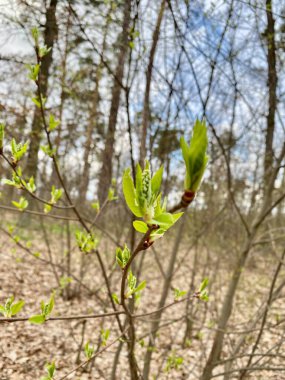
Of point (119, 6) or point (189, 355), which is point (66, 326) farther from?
point (119, 6)

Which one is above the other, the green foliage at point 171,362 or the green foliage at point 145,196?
the green foliage at point 145,196

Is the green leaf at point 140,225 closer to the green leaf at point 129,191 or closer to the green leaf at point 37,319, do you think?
the green leaf at point 129,191

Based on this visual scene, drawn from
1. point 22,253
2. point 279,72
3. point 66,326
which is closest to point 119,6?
point 279,72

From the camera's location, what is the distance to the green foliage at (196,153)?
458 mm

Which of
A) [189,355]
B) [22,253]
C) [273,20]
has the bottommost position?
[189,355]

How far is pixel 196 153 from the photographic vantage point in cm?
47

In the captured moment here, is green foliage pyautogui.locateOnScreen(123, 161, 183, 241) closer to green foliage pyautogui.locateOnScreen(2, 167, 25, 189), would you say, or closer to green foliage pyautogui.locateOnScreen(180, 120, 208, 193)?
green foliage pyautogui.locateOnScreen(180, 120, 208, 193)

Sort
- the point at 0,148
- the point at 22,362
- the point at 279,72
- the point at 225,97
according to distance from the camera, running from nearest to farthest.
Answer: the point at 0,148
the point at 279,72
the point at 22,362
the point at 225,97

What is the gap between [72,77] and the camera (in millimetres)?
3947

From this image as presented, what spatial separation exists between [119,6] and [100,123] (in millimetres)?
3873

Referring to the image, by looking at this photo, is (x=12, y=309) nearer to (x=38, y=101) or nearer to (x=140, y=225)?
(x=140, y=225)

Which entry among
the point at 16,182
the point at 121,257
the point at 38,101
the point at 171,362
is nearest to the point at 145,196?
the point at 121,257

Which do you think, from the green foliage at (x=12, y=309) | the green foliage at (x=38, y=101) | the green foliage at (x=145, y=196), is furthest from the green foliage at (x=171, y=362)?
the green foliage at (x=145, y=196)

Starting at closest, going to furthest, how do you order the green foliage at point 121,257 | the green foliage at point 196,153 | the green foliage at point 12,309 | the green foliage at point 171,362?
1. the green foliage at point 196,153
2. the green foliage at point 121,257
3. the green foliage at point 12,309
4. the green foliage at point 171,362
